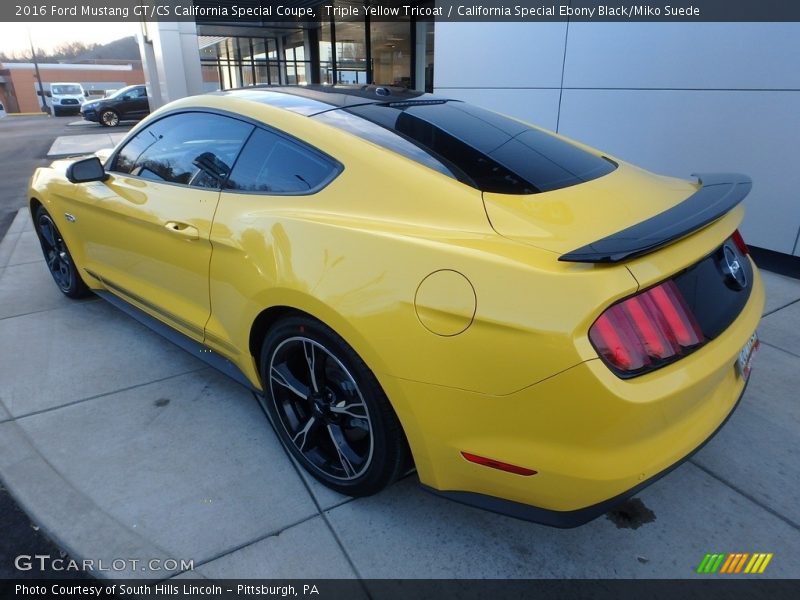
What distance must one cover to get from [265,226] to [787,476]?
2511 millimetres

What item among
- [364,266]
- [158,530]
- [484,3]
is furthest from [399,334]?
[484,3]

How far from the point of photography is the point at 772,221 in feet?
16.4

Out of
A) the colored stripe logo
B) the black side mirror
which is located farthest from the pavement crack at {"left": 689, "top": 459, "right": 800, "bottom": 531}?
the black side mirror

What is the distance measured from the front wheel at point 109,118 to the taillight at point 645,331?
26799 mm

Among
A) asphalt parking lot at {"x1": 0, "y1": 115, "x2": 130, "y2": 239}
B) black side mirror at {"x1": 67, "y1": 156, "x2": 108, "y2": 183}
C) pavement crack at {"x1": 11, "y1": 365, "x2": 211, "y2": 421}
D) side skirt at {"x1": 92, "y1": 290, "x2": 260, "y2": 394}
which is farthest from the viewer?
asphalt parking lot at {"x1": 0, "y1": 115, "x2": 130, "y2": 239}

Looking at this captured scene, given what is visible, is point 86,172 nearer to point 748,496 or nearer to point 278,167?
point 278,167

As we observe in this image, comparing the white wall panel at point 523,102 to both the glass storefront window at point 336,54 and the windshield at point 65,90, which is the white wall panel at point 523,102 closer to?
the glass storefront window at point 336,54

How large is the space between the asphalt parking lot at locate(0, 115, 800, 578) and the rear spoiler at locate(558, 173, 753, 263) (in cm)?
119

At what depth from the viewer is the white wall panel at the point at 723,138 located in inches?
191

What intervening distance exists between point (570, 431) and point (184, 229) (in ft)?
6.61

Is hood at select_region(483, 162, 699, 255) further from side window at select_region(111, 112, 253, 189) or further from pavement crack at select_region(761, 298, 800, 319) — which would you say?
pavement crack at select_region(761, 298, 800, 319)

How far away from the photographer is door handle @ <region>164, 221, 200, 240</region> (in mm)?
2601

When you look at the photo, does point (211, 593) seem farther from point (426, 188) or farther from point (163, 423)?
point (426, 188)

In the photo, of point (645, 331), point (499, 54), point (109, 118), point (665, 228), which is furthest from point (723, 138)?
point (109, 118)
